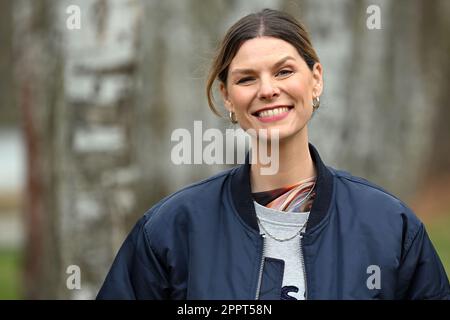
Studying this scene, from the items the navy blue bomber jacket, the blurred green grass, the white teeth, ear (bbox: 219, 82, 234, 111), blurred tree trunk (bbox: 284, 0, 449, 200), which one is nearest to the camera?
the navy blue bomber jacket

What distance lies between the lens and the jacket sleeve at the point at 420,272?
3076 millimetres

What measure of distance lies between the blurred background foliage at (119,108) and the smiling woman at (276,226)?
0.59 m

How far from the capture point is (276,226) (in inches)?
123

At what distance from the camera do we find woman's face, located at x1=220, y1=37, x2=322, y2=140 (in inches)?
124

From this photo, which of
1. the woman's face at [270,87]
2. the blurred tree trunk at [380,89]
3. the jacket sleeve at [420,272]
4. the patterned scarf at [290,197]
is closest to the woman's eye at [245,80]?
the woman's face at [270,87]

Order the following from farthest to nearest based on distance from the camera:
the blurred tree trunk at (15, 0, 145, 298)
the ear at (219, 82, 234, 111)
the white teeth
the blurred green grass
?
1. the blurred green grass
2. the blurred tree trunk at (15, 0, 145, 298)
3. the ear at (219, 82, 234, 111)
4. the white teeth

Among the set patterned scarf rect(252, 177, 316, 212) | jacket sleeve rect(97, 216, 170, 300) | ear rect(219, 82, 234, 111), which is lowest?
jacket sleeve rect(97, 216, 170, 300)

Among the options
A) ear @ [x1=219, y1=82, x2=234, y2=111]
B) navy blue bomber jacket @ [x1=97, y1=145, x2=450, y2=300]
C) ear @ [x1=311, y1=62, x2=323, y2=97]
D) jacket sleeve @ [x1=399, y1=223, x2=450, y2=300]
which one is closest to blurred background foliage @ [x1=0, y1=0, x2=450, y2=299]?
ear @ [x1=219, y1=82, x2=234, y2=111]

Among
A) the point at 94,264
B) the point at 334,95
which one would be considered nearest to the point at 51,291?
the point at 94,264

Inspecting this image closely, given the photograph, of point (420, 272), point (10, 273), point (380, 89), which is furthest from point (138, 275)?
point (380, 89)

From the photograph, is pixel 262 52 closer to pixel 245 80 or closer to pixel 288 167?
pixel 245 80

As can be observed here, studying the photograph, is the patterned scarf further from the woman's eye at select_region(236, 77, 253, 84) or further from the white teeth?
the woman's eye at select_region(236, 77, 253, 84)

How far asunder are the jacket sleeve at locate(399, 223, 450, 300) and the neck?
414mm

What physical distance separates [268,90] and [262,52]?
14 centimetres
